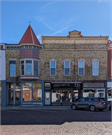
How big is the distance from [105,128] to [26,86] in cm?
1271

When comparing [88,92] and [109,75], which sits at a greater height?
[109,75]

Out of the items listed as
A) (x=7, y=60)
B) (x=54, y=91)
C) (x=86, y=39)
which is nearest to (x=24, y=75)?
(x=7, y=60)

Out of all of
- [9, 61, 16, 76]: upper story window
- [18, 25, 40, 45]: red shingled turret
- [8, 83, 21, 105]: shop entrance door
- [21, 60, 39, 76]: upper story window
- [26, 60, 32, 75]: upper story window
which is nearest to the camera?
[21, 60, 39, 76]: upper story window

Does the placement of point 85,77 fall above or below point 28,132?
above

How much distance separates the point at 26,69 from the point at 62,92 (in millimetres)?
5607

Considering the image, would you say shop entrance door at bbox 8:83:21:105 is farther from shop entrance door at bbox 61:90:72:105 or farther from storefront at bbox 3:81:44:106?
shop entrance door at bbox 61:90:72:105

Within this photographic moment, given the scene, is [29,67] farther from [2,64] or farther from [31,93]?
[2,64]

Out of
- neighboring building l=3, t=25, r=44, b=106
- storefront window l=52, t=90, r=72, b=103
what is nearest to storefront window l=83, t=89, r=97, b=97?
storefront window l=52, t=90, r=72, b=103

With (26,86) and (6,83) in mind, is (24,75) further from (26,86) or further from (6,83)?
(6,83)

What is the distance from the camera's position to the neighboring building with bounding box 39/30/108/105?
19062mm

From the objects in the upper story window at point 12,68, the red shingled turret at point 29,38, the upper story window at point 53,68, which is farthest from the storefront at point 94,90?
the upper story window at point 12,68

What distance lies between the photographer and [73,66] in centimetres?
1925

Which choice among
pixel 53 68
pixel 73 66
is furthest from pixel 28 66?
pixel 73 66

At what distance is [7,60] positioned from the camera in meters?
19.1
